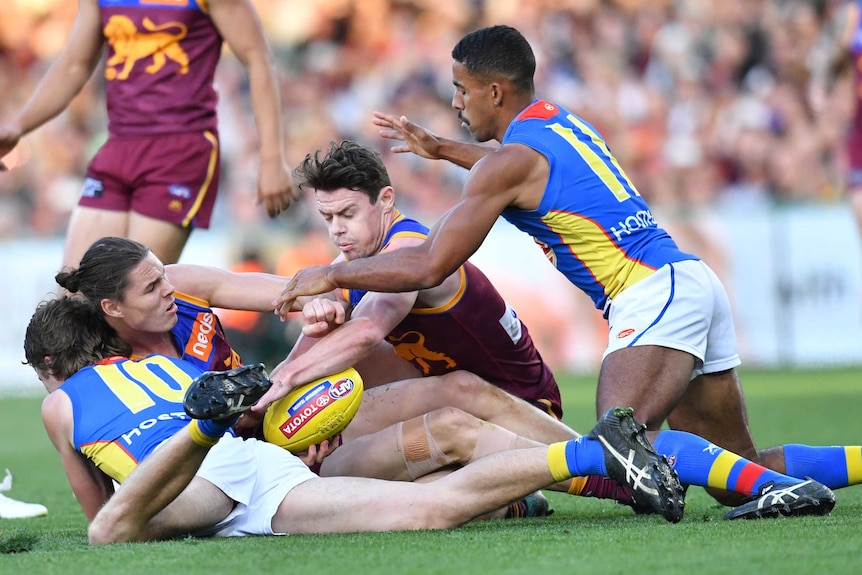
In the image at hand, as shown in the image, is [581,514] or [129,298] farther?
[581,514]

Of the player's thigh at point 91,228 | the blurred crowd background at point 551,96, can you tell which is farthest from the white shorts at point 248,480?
the blurred crowd background at point 551,96

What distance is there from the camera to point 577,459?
13.8 ft

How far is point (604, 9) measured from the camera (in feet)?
50.8

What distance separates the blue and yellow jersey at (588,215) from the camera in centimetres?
499

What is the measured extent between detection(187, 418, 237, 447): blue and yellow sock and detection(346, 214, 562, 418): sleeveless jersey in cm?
141

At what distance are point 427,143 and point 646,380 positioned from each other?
1.58m

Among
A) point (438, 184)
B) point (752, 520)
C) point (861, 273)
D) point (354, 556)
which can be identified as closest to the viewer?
point (354, 556)

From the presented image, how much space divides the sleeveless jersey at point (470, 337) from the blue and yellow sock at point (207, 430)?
4.63 feet

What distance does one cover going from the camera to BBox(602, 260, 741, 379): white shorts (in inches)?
191

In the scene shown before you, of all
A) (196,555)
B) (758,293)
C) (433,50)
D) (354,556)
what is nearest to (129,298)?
(196,555)

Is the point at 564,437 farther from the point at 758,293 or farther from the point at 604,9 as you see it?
the point at 604,9

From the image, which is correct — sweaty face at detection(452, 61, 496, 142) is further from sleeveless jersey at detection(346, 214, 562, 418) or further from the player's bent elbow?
the player's bent elbow

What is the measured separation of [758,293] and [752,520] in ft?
28.0

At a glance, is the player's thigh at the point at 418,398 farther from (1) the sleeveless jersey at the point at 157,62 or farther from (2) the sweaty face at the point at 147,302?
(1) the sleeveless jersey at the point at 157,62
